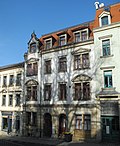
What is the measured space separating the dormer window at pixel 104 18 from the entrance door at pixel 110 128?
11416 mm

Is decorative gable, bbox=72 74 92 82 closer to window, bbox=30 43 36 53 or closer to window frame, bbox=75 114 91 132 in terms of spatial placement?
window frame, bbox=75 114 91 132

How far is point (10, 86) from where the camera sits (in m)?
34.7

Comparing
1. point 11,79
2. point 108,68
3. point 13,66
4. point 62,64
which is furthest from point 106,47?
point 11,79

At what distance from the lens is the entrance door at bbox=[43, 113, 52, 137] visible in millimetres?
28203

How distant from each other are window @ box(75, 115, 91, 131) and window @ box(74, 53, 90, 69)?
250 inches

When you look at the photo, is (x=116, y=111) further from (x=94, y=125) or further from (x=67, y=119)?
(x=67, y=119)

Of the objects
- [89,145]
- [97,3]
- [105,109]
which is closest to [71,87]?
[105,109]

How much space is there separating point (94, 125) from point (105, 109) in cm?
236

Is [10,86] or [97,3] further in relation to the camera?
[10,86]

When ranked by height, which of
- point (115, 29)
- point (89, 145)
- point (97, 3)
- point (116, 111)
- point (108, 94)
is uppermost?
point (97, 3)

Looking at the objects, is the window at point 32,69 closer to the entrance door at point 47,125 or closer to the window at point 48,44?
the window at point 48,44

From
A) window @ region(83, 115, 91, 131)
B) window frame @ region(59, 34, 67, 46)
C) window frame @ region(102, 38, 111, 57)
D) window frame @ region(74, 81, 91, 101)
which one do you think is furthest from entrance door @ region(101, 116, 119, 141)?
window frame @ region(59, 34, 67, 46)

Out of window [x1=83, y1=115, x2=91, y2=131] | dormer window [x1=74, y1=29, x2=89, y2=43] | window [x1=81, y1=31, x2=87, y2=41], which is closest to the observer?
window [x1=83, y1=115, x2=91, y2=131]

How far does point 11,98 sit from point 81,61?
15.4 m
